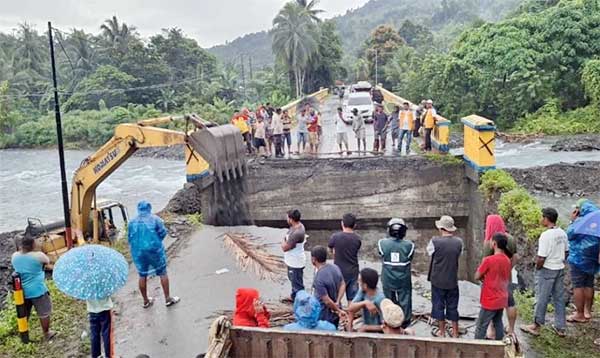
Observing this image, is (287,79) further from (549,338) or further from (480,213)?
(549,338)

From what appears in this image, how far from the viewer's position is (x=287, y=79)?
58469mm

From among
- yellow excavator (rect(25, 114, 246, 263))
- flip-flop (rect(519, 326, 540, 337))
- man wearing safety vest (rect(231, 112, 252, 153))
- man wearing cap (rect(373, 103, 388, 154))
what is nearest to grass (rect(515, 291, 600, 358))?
flip-flop (rect(519, 326, 540, 337))

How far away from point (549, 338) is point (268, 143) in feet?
39.1

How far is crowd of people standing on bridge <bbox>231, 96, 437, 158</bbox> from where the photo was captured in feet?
55.6

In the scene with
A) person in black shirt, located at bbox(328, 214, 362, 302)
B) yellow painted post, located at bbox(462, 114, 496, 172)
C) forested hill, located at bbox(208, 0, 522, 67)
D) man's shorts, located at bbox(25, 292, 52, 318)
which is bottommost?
man's shorts, located at bbox(25, 292, 52, 318)

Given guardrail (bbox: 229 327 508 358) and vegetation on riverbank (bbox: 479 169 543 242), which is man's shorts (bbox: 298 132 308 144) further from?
guardrail (bbox: 229 327 508 358)

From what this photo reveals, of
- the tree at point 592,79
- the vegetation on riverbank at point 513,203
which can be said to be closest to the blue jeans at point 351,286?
the vegetation on riverbank at point 513,203

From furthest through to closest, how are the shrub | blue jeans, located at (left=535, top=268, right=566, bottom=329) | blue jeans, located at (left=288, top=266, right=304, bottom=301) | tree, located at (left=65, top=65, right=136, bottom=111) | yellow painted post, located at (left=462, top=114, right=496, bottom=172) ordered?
tree, located at (left=65, top=65, right=136, bottom=111)
yellow painted post, located at (left=462, top=114, right=496, bottom=172)
the shrub
blue jeans, located at (left=288, top=266, right=304, bottom=301)
blue jeans, located at (left=535, top=268, right=566, bottom=329)

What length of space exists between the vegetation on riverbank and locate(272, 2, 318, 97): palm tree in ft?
123

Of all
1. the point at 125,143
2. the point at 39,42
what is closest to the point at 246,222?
the point at 125,143

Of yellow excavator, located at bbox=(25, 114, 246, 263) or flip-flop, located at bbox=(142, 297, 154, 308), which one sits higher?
yellow excavator, located at bbox=(25, 114, 246, 263)

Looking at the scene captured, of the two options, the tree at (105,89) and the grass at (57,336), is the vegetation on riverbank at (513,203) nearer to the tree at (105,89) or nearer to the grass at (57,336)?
the grass at (57,336)

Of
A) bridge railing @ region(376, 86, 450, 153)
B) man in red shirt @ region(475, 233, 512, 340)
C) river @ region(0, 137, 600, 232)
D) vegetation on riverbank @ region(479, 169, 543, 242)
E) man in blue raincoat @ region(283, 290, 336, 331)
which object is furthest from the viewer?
river @ region(0, 137, 600, 232)

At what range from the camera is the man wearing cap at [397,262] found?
21.5ft
